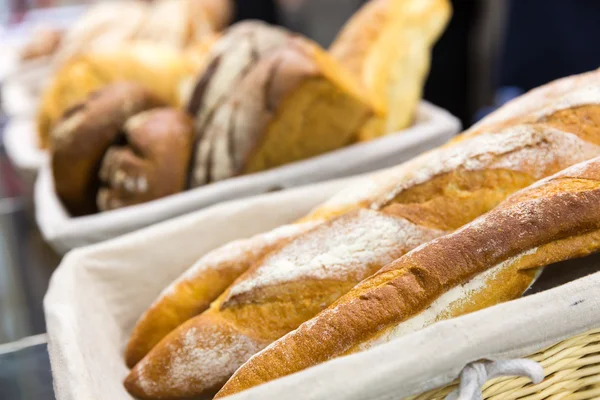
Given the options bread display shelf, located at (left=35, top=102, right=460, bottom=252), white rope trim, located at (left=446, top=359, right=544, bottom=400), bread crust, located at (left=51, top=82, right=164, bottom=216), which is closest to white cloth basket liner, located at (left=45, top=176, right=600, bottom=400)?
white rope trim, located at (left=446, top=359, right=544, bottom=400)

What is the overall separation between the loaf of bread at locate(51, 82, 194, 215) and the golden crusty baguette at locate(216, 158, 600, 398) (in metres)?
0.53

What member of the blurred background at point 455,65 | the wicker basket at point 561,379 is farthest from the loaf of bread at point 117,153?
the wicker basket at point 561,379

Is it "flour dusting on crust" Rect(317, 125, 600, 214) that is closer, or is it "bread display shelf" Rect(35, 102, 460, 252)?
"flour dusting on crust" Rect(317, 125, 600, 214)

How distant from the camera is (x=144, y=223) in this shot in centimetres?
95

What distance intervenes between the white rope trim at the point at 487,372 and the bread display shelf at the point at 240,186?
0.58 m

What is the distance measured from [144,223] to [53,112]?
21.7 inches

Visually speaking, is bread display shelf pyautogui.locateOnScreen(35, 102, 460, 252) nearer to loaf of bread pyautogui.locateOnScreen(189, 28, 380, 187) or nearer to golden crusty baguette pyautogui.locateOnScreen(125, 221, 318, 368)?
loaf of bread pyautogui.locateOnScreen(189, 28, 380, 187)

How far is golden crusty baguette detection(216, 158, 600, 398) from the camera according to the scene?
0.54 m

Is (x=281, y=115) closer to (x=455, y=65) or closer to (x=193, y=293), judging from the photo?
(x=193, y=293)

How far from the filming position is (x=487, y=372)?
0.48 m

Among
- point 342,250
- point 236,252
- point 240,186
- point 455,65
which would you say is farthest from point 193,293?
point 455,65

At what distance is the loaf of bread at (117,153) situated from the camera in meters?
1.02

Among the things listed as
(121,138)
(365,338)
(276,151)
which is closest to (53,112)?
(121,138)

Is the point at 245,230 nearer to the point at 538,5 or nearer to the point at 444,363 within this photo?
the point at 444,363
